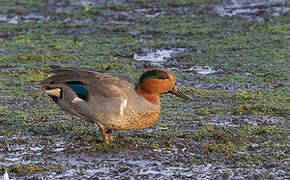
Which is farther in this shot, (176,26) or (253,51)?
(176,26)

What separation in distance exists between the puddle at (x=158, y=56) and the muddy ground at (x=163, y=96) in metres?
0.02

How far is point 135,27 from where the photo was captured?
1488cm

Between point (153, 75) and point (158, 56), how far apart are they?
557cm

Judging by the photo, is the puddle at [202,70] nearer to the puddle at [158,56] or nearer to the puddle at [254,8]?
the puddle at [158,56]

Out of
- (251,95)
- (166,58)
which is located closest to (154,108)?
(251,95)

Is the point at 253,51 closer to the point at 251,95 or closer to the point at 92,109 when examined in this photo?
the point at 251,95

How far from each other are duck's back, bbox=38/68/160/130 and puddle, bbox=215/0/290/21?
9200 millimetres

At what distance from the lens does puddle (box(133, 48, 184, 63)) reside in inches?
476

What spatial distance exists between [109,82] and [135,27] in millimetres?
8216

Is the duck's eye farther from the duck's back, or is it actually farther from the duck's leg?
the duck's leg

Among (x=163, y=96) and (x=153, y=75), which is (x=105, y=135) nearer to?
(x=153, y=75)

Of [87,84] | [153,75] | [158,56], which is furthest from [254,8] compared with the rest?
[87,84]

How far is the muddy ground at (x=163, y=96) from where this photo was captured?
654 centimetres

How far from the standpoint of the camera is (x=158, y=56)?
40.5ft
